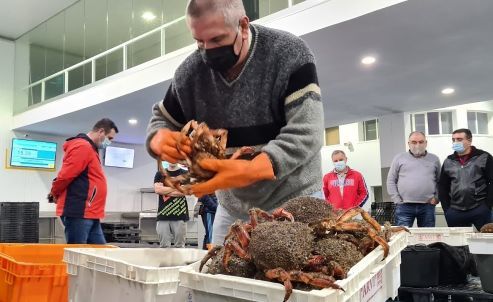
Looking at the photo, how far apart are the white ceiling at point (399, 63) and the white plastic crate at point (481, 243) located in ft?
9.61

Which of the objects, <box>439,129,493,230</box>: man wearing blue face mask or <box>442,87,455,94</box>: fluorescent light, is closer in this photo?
<box>439,129,493,230</box>: man wearing blue face mask

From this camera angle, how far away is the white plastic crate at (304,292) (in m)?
0.90

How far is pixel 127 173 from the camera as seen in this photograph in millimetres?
13422

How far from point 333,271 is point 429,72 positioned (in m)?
6.87

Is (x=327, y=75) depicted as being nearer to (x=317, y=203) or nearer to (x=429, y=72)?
(x=429, y=72)

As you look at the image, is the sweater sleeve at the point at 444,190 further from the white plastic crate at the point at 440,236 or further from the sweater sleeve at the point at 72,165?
the sweater sleeve at the point at 72,165

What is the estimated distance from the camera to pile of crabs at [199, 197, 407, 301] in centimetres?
101

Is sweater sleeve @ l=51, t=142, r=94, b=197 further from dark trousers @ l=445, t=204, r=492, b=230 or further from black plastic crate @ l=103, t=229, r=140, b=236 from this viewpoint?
black plastic crate @ l=103, t=229, r=140, b=236

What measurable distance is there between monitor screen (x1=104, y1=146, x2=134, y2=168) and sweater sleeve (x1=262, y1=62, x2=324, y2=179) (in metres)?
12.0

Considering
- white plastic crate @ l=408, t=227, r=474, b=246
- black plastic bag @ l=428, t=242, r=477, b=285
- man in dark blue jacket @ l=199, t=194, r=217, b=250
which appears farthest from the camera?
man in dark blue jacket @ l=199, t=194, r=217, b=250

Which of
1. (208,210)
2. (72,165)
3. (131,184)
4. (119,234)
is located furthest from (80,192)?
(131,184)

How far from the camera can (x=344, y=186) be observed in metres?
5.72

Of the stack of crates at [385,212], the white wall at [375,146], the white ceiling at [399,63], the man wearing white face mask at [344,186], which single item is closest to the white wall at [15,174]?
the white ceiling at [399,63]

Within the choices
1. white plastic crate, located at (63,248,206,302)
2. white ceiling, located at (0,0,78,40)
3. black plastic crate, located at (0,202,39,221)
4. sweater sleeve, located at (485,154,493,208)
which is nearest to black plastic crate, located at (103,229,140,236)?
black plastic crate, located at (0,202,39,221)
